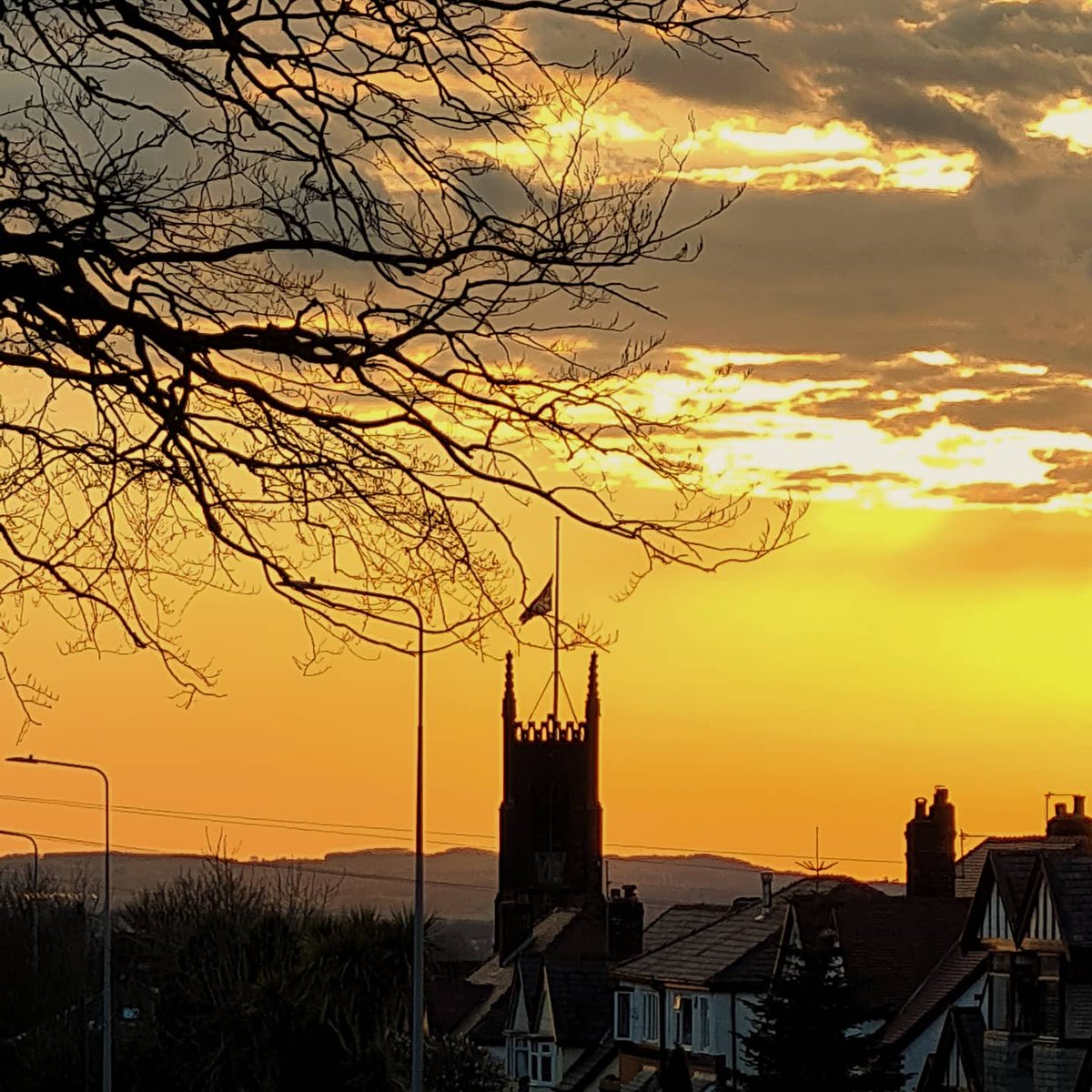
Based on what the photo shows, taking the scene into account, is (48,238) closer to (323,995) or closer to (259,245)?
(259,245)

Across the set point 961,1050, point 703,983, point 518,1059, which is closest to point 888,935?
point 703,983

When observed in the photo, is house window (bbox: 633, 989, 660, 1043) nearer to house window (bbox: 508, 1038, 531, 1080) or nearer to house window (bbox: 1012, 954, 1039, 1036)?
house window (bbox: 508, 1038, 531, 1080)

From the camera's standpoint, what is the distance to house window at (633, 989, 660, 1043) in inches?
2432

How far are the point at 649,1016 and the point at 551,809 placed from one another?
2482 inches

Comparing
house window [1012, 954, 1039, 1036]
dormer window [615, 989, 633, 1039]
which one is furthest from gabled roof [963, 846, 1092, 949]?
dormer window [615, 989, 633, 1039]

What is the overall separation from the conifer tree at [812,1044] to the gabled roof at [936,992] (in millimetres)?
5125

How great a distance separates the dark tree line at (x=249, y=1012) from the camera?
54688mm

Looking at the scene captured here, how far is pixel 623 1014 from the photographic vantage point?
2534 inches

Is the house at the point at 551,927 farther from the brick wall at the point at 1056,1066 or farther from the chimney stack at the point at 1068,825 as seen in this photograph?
the brick wall at the point at 1056,1066

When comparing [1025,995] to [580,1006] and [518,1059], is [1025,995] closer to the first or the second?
[580,1006]

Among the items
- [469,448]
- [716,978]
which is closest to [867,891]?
[716,978]

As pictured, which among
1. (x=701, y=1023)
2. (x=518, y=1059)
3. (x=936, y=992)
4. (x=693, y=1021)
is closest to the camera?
(x=936, y=992)

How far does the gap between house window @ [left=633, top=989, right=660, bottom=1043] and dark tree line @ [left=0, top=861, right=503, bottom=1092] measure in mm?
6182

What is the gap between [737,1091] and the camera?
149ft
